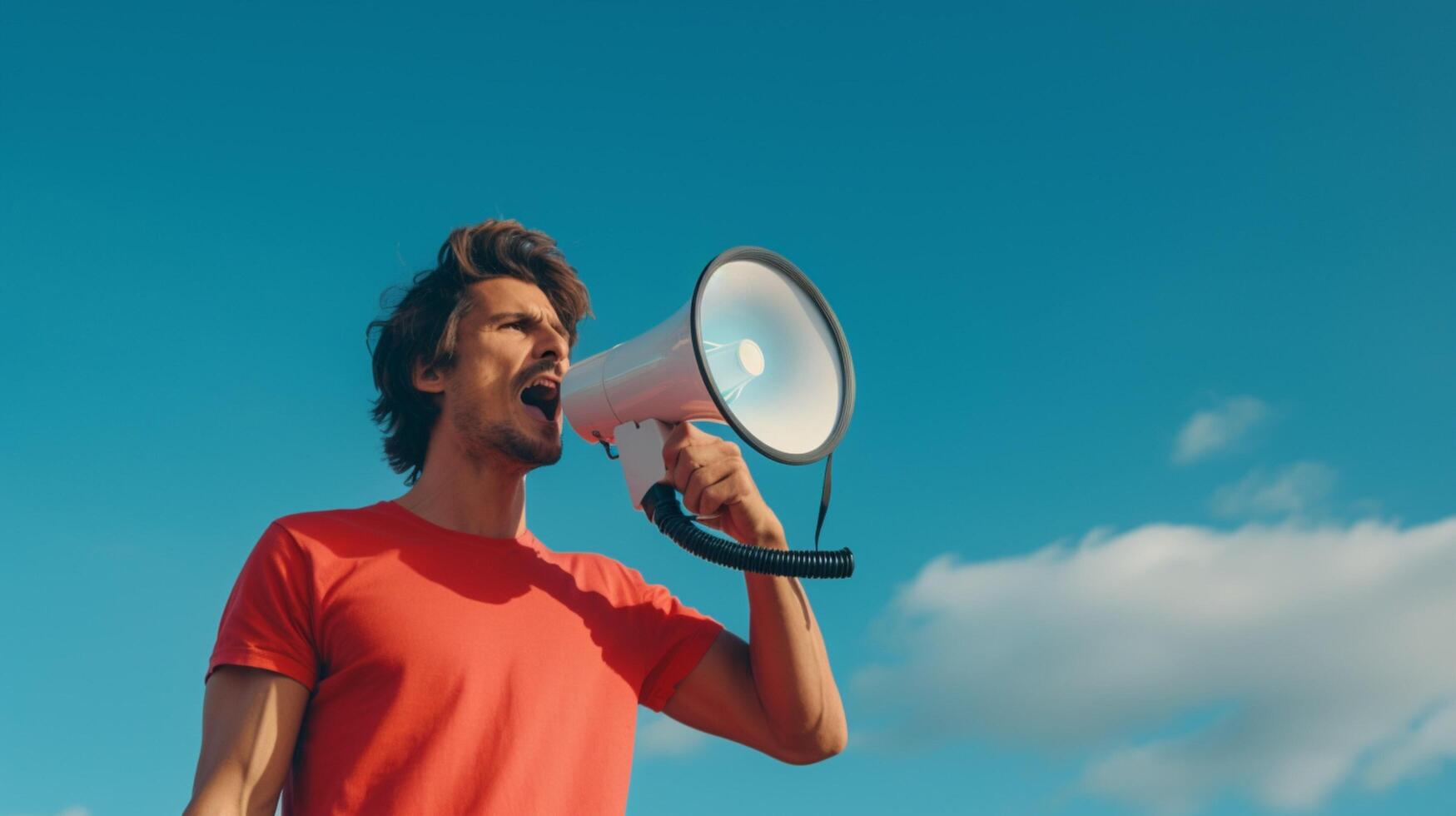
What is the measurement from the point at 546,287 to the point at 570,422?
2.14 ft

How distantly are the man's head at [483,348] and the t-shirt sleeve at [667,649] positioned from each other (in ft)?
1.68

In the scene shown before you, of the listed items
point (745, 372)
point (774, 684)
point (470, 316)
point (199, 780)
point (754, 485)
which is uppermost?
point (470, 316)

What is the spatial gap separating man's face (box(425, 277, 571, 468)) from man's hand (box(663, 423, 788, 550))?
1.60 feet

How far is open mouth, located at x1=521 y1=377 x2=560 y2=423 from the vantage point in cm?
329

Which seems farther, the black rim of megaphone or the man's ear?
the man's ear

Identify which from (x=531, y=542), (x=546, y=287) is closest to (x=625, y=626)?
(x=531, y=542)

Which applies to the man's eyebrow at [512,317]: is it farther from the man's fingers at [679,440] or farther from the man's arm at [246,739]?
the man's arm at [246,739]

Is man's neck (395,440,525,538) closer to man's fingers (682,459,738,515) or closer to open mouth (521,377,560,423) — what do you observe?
open mouth (521,377,560,423)

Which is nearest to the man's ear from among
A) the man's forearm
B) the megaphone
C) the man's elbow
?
the megaphone

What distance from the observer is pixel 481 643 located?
2.71m

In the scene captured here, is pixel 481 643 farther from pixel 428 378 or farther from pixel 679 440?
pixel 428 378

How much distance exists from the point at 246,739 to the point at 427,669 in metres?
0.39

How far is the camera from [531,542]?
320cm

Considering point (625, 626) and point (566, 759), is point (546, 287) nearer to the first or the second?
point (625, 626)
